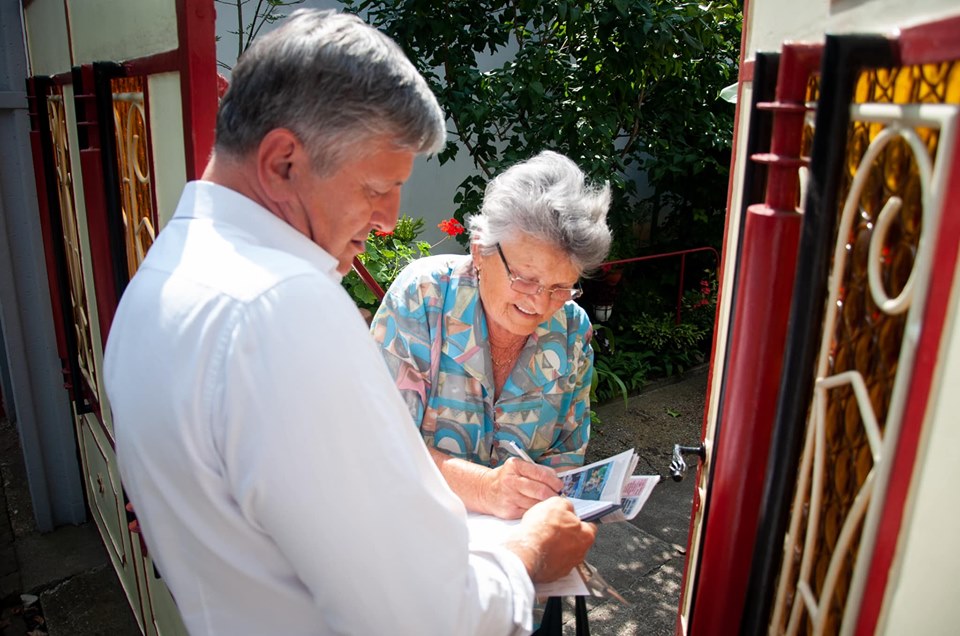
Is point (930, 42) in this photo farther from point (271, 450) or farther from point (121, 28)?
point (121, 28)

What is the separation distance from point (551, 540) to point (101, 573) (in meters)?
2.81

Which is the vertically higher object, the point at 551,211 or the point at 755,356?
the point at 551,211

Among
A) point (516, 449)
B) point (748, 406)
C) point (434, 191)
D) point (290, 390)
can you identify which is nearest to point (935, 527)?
point (748, 406)

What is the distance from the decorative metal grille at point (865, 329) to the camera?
83 cm

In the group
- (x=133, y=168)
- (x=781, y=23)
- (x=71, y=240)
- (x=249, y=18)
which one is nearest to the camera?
(x=781, y=23)

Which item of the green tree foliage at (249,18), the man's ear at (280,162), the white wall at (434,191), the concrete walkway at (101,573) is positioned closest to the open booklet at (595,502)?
the man's ear at (280,162)

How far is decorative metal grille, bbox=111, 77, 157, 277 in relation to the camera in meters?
1.91

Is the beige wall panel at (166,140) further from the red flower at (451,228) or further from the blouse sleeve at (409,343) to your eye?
the red flower at (451,228)

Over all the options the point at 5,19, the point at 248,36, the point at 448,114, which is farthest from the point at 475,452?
the point at 248,36

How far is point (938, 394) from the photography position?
808mm

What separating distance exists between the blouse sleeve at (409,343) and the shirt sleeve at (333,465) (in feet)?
3.34

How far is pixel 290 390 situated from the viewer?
939mm

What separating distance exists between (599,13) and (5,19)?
10.8 ft

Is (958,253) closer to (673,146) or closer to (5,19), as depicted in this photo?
(5,19)
